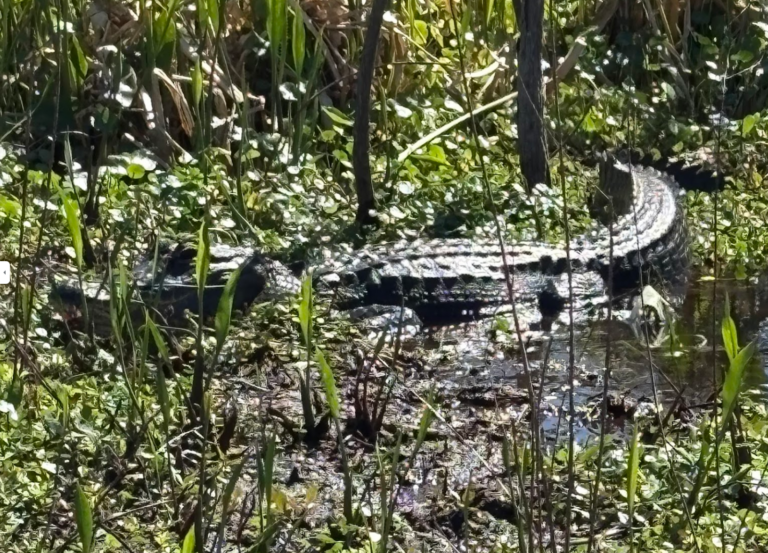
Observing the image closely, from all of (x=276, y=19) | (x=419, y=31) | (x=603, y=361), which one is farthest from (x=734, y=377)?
(x=419, y=31)

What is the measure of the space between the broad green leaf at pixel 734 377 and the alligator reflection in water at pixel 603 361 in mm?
1320

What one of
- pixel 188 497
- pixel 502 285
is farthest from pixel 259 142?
pixel 188 497

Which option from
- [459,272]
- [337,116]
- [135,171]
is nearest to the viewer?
[459,272]

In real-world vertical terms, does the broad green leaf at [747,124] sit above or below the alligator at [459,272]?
above

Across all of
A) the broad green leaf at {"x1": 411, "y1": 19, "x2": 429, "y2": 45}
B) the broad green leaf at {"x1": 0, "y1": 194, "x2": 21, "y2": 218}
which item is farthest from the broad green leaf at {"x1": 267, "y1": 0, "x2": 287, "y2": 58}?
the broad green leaf at {"x1": 411, "y1": 19, "x2": 429, "y2": 45}

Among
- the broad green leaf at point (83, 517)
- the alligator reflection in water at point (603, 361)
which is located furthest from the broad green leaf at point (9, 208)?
the broad green leaf at point (83, 517)

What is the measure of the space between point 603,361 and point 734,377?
2107 millimetres

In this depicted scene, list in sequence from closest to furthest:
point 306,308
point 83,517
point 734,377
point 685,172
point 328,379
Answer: point 83,517, point 734,377, point 328,379, point 306,308, point 685,172

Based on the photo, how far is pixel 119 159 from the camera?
5668 millimetres

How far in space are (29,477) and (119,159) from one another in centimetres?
276

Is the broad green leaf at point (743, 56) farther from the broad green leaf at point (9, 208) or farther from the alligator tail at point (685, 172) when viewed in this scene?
the broad green leaf at point (9, 208)

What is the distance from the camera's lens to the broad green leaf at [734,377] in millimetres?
2332

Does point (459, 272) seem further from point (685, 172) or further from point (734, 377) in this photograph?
point (734, 377)

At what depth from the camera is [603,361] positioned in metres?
4.45
